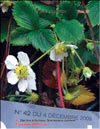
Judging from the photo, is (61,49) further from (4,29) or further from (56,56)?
(4,29)

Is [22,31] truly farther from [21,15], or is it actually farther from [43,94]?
[43,94]

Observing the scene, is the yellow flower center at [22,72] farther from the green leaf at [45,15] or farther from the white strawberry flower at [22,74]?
the green leaf at [45,15]

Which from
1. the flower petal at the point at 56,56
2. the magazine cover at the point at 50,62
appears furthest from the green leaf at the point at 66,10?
the flower petal at the point at 56,56

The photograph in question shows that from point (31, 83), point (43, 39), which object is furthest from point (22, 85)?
point (43, 39)

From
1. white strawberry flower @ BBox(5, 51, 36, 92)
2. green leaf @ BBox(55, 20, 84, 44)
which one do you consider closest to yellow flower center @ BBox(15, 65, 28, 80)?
white strawberry flower @ BBox(5, 51, 36, 92)

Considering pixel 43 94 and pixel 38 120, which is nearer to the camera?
pixel 38 120

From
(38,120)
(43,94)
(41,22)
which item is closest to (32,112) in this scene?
(38,120)

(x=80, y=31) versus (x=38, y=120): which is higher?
(x=80, y=31)
